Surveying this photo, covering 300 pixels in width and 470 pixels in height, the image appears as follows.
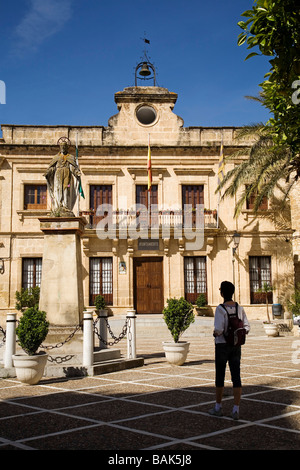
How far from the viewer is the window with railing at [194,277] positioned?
2414 cm

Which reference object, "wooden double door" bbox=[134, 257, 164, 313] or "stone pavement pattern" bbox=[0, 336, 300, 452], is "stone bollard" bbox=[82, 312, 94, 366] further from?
"wooden double door" bbox=[134, 257, 164, 313]

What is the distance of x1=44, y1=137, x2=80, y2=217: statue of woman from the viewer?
36.7 ft

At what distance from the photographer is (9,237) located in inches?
932

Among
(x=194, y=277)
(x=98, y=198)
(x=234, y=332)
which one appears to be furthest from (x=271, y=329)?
(x=234, y=332)

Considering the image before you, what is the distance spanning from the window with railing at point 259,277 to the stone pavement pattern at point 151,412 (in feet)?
46.6

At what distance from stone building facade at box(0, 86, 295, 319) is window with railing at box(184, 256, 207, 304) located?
0.05 m

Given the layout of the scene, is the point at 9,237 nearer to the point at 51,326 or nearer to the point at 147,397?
the point at 51,326

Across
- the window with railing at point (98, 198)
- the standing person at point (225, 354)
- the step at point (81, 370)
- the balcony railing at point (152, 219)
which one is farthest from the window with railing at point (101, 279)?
the standing person at point (225, 354)

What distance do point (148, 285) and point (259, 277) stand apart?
5571 millimetres

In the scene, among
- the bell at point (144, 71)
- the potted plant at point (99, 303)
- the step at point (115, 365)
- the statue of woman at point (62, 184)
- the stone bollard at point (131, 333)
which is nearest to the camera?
the step at point (115, 365)

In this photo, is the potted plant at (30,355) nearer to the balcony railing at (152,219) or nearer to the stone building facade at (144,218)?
the stone building facade at (144,218)

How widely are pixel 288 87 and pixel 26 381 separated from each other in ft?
20.3
